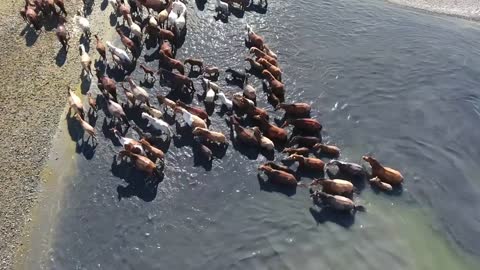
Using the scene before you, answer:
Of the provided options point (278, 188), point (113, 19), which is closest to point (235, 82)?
point (278, 188)

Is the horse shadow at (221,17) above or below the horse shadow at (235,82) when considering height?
above

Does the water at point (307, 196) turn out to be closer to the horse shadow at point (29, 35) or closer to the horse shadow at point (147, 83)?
the horse shadow at point (147, 83)

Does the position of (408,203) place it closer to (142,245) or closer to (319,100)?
(319,100)

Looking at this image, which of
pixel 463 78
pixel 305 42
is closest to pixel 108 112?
pixel 305 42

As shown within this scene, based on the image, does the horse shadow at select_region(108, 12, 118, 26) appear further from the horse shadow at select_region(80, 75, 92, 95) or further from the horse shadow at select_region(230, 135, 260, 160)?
the horse shadow at select_region(230, 135, 260, 160)

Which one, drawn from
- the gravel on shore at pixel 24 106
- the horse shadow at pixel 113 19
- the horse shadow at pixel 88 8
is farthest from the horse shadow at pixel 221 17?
the gravel on shore at pixel 24 106

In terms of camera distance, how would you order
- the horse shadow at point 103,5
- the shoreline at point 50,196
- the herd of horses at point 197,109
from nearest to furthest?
the shoreline at point 50,196 < the herd of horses at point 197,109 < the horse shadow at point 103,5
